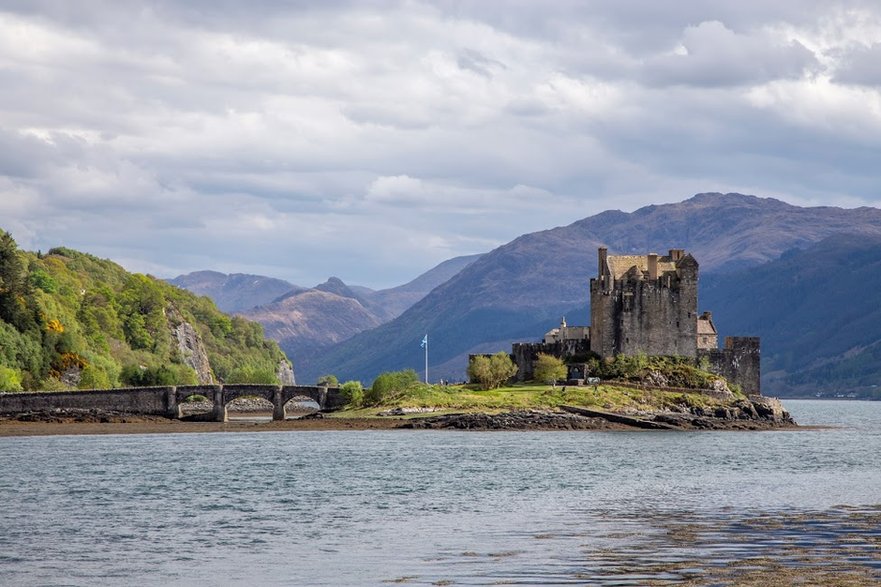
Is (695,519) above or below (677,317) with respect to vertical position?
below

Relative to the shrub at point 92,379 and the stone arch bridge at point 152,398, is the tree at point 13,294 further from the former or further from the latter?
the stone arch bridge at point 152,398

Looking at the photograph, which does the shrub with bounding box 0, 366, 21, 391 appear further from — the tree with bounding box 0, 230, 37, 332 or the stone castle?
the stone castle

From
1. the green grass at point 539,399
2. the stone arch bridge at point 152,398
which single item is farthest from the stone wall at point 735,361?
the stone arch bridge at point 152,398

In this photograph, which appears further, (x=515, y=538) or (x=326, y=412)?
(x=326, y=412)

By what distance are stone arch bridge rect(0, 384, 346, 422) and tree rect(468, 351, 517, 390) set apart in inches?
617

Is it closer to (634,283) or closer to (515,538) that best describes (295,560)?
(515,538)

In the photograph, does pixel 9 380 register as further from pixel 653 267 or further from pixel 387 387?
pixel 653 267

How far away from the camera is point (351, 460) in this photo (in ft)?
284

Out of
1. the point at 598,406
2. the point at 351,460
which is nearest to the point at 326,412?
the point at 598,406

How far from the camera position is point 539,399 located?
4995 inches

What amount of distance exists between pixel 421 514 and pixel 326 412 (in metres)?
86.2

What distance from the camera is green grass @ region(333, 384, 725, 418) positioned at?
126 m

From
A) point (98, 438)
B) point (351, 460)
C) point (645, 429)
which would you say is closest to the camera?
point (351, 460)

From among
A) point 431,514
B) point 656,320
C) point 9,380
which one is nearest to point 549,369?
point 656,320
